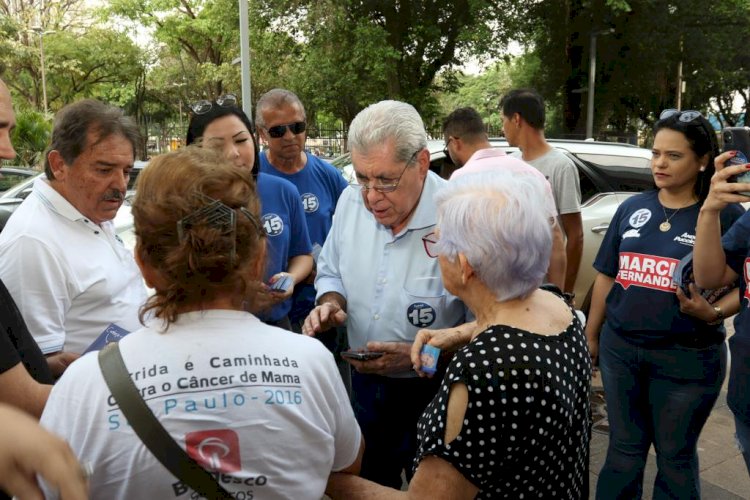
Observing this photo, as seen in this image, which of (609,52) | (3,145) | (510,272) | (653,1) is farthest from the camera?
(609,52)

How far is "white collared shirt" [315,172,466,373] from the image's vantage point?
93.5 inches

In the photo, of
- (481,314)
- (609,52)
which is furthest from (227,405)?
(609,52)

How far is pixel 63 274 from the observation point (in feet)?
6.68

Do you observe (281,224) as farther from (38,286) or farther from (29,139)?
(29,139)

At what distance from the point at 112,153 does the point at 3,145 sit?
15.1 inches

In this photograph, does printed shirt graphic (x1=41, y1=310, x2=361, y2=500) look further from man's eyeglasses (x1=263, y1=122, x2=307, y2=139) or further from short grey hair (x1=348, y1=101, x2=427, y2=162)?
man's eyeglasses (x1=263, y1=122, x2=307, y2=139)

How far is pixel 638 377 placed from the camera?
2.78m

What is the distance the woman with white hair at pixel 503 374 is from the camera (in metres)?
1.45

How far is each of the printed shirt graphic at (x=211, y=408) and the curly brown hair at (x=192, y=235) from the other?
5cm

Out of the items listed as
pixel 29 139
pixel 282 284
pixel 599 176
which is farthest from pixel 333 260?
pixel 29 139

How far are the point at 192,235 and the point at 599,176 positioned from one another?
17.0 feet

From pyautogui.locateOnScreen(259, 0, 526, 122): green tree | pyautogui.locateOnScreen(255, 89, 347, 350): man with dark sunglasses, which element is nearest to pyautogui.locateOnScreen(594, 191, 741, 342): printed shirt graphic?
pyautogui.locateOnScreen(255, 89, 347, 350): man with dark sunglasses

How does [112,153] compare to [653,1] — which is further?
[653,1]

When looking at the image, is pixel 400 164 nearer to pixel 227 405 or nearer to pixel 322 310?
pixel 322 310
